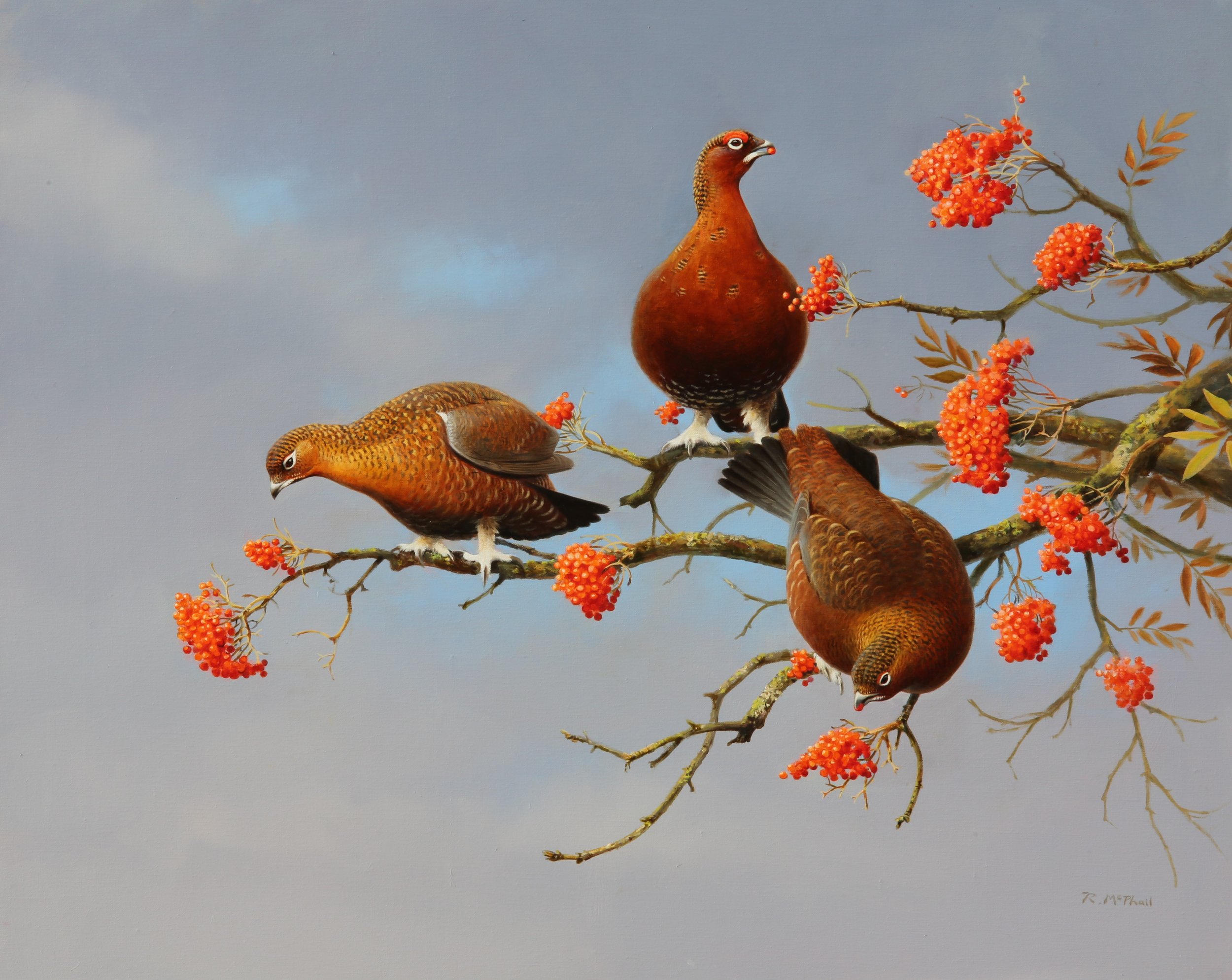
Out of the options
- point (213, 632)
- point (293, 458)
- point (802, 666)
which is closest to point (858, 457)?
point (802, 666)

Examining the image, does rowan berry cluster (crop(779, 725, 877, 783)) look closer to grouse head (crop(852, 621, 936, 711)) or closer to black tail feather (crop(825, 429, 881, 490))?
grouse head (crop(852, 621, 936, 711))

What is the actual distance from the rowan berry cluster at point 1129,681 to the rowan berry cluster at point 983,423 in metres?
0.47

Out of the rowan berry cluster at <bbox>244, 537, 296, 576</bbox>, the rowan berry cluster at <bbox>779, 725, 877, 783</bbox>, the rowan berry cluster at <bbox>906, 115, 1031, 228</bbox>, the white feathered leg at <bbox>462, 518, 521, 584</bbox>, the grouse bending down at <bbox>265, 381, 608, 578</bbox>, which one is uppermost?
the rowan berry cluster at <bbox>906, 115, 1031, 228</bbox>

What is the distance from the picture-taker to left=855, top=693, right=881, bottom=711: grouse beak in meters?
1.88

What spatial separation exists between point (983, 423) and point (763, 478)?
1.40ft

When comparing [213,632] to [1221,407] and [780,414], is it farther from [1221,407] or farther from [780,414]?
[1221,407]

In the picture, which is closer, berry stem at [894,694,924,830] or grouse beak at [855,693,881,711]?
grouse beak at [855,693,881,711]

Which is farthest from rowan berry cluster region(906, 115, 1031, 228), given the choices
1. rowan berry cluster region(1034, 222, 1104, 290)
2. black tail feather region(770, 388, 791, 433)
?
black tail feather region(770, 388, 791, 433)

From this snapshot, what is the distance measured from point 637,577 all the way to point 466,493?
1.26 feet

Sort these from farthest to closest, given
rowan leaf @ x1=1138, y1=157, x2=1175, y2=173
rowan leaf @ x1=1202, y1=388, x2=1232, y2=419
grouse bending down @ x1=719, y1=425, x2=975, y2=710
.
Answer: rowan leaf @ x1=1138, y1=157, x2=1175, y2=173 < grouse bending down @ x1=719, y1=425, x2=975, y2=710 < rowan leaf @ x1=1202, y1=388, x2=1232, y2=419

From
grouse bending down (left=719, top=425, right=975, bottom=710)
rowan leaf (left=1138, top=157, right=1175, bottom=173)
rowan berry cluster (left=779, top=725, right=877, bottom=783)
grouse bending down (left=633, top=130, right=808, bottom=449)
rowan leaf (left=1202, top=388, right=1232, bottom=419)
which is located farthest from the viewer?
rowan leaf (left=1138, top=157, right=1175, bottom=173)

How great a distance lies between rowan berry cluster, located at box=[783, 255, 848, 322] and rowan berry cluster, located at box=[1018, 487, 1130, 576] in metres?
0.49

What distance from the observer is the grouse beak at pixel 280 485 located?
85.9 inches

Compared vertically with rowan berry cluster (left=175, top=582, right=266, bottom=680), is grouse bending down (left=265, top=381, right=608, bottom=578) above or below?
above
